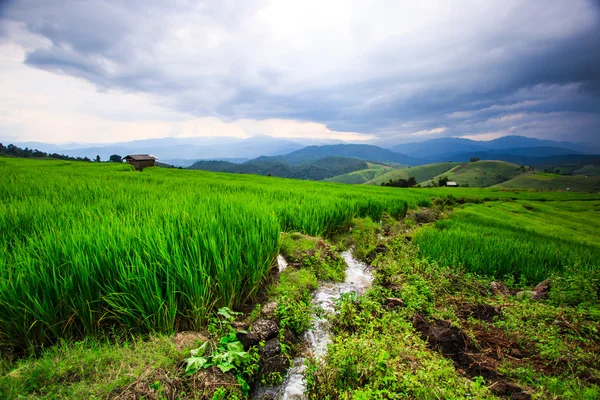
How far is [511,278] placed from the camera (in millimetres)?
4539

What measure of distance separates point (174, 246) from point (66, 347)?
4.31ft

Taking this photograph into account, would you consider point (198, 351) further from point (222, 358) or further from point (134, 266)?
point (134, 266)

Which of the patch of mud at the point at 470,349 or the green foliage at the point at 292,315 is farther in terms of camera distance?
the green foliage at the point at 292,315

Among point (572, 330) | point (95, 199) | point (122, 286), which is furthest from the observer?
point (95, 199)

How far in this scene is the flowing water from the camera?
2.36 m

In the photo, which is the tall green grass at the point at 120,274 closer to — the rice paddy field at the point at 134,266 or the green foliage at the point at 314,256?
the rice paddy field at the point at 134,266

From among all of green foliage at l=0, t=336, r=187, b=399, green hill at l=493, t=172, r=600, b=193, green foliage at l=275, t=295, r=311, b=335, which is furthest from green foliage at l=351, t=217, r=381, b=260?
green hill at l=493, t=172, r=600, b=193

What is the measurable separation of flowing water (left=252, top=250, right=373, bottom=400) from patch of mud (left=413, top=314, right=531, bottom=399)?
1279mm

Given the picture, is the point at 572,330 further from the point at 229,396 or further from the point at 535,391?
the point at 229,396

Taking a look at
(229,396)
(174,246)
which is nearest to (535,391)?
(229,396)

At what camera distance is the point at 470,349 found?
2848 millimetres

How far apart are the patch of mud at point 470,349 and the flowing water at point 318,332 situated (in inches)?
50.4

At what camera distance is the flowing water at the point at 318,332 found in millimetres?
2357

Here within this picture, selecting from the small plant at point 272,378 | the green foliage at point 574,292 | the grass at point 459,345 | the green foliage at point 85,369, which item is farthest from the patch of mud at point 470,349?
the green foliage at point 85,369
